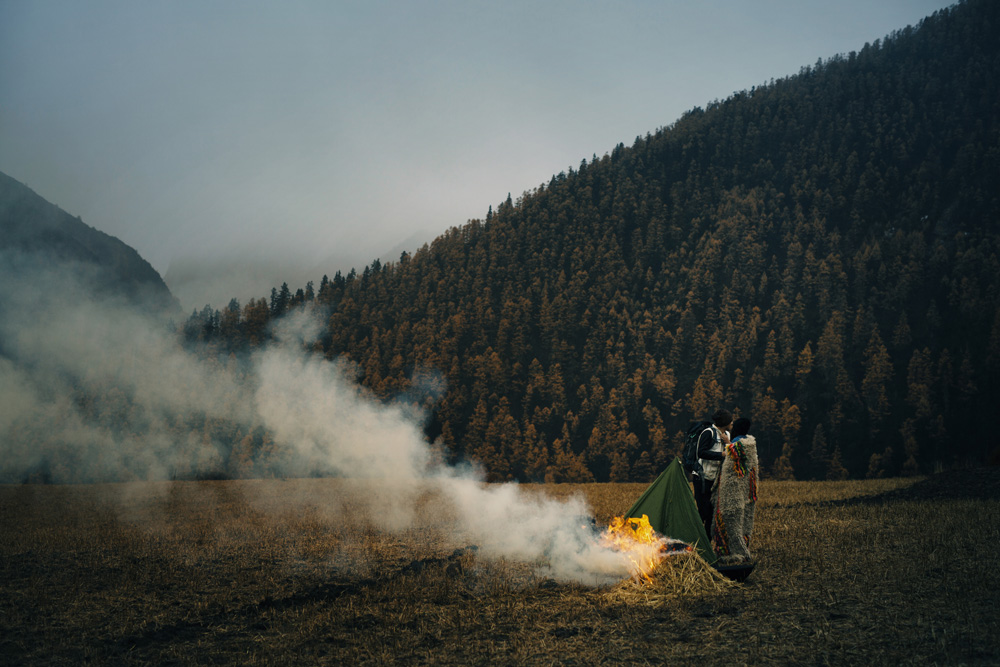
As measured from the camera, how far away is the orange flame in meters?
10.9

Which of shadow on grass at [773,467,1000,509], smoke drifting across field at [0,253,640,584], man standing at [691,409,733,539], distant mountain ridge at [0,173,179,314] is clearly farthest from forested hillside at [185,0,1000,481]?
man standing at [691,409,733,539]

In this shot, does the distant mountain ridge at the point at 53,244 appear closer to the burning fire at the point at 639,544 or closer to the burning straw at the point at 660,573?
the burning fire at the point at 639,544

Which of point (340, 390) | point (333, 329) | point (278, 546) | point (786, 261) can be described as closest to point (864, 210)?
point (786, 261)

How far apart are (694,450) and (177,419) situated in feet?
97.2

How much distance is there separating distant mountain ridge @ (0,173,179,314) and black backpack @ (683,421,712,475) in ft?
65.3

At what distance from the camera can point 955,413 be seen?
282 feet

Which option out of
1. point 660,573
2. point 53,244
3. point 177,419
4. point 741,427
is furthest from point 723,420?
point 177,419

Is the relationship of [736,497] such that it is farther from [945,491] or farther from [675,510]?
[945,491]

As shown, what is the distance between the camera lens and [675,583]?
10266mm

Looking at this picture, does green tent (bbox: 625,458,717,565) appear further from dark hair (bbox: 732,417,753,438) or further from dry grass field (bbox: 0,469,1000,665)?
dark hair (bbox: 732,417,753,438)

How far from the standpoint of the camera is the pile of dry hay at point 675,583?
1015 cm

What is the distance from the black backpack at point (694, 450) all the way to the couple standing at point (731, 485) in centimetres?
15

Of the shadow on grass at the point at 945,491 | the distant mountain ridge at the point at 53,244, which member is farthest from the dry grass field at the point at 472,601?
the distant mountain ridge at the point at 53,244

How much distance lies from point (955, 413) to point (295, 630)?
102 m
